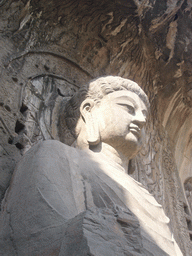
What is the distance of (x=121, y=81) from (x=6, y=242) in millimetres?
1671

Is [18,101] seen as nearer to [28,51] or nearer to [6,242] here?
[28,51]

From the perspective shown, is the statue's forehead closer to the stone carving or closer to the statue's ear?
the stone carving

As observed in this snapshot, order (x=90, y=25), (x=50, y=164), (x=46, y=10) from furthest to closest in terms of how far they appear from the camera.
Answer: (x=90, y=25) < (x=46, y=10) < (x=50, y=164)

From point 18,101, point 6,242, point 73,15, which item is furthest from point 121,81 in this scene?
point 6,242

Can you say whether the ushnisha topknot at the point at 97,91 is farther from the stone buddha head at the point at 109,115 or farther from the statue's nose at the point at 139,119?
the statue's nose at the point at 139,119

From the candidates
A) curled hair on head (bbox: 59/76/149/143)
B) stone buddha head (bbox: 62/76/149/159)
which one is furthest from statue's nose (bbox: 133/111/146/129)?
curled hair on head (bbox: 59/76/149/143)

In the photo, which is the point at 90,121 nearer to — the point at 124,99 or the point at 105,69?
the point at 124,99

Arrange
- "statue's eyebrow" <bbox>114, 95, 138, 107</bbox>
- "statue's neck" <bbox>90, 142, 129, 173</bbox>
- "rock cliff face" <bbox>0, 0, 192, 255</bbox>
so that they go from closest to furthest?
"statue's neck" <bbox>90, 142, 129, 173</bbox>, "statue's eyebrow" <bbox>114, 95, 138, 107</bbox>, "rock cliff face" <bbox>0, 0, 192, 255</bbox>

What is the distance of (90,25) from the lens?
3693 millimetres

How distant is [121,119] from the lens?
2631mm

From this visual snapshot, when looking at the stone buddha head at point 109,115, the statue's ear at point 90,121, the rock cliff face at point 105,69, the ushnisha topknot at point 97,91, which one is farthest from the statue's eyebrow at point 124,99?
the rock cliff face at point 105,69

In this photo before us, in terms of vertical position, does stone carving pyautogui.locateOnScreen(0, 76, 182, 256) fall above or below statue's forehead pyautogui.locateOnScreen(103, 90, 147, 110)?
below

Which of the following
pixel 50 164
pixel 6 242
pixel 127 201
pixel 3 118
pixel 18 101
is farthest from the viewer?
pixel 18 101

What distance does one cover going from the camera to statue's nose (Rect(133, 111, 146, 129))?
2671mm
